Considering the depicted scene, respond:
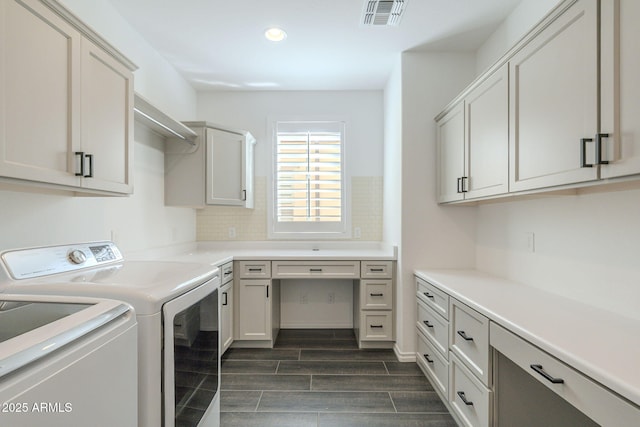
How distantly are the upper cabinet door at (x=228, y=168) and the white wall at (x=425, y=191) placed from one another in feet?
5.22

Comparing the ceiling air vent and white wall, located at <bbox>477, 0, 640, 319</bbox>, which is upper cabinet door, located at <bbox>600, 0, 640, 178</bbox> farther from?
the ceiling air vent

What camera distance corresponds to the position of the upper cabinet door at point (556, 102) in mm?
1215

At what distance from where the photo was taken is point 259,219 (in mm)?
3633

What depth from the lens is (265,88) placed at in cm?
355

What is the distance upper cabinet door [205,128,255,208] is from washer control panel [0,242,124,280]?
1.28 meters

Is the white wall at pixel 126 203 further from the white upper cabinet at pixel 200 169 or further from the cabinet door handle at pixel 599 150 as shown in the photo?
the cabinet door handle at pixel 599 150

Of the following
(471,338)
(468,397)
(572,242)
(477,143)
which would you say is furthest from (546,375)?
(477,143)

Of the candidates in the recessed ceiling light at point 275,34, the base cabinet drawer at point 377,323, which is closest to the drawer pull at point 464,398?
the base cabinet drawer at point 377,323

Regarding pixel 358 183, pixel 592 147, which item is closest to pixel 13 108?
pixel 592 147

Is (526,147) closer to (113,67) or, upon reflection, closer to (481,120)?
(481,120)

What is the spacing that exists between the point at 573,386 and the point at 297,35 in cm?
267

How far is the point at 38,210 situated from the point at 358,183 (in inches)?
109

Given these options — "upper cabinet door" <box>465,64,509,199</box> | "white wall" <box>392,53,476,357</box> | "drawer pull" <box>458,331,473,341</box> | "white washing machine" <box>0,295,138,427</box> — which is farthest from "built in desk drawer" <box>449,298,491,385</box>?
"white washing machine" <box>0,295,138,427</box>

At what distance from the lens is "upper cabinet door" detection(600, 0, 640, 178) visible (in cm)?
105
